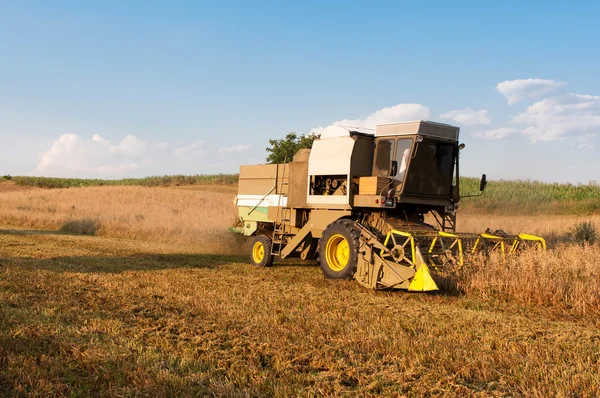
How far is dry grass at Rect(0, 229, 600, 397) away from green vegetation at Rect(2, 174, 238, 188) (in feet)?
135

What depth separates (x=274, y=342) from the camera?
4.88 m

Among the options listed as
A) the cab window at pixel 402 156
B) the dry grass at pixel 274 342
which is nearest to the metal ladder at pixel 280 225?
the cab window at pixel 402 156

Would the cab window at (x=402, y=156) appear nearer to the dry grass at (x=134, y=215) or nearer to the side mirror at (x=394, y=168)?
the side mirror at (x=394, y=168)

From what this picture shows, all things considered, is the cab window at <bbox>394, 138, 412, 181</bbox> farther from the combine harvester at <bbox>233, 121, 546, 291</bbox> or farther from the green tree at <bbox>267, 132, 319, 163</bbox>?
the green tree at <bbox>267, 132, 319, 163</bbox>

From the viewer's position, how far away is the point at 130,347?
4.64 meters

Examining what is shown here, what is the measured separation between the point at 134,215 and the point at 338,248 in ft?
49.0

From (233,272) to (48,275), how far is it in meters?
3.25

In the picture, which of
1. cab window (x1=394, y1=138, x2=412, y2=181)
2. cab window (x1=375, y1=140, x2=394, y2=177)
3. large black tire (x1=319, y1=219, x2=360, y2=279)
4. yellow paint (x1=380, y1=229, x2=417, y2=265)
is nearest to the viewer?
yellow paint (x1=380, y1=229, x2=417, y2=265)

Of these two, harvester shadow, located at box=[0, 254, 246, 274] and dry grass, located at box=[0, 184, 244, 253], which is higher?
dry grass, located at box=[0, 184, 244, 253]

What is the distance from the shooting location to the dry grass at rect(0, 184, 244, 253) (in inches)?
661

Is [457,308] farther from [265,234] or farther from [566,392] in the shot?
[265,234]

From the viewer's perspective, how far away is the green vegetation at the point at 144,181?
165 feet

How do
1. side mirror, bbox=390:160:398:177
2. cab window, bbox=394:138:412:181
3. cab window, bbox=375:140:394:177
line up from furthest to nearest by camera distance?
cab window, bbox=375:140:394:177
cab window, bbox=394:138:412:181
side mirror, bbox=390:160:398:177

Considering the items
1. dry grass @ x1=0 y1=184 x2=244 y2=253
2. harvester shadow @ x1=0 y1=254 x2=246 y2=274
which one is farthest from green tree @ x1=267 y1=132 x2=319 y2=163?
harvester shadow @ x1=0 y1=254 x2=246 y2=274
